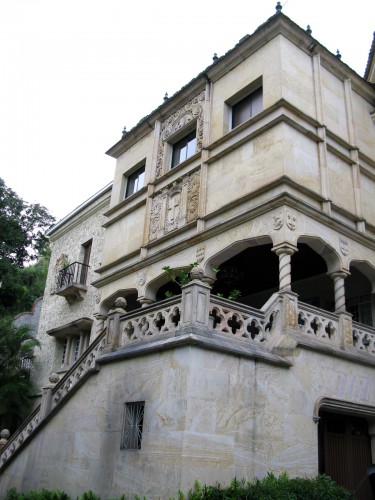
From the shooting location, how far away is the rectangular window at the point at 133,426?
8.83 metres

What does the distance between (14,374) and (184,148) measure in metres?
11.0

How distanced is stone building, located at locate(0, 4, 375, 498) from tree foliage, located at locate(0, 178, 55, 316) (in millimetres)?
12081

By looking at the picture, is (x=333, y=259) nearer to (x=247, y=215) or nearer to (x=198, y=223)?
(x=247, y=215)

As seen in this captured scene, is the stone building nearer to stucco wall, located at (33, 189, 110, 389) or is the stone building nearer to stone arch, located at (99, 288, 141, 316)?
stone arch, located at (99, 288, 141, 316)

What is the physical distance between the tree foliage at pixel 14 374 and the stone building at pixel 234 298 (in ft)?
16.9

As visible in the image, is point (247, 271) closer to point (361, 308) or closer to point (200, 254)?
point (200, 254)

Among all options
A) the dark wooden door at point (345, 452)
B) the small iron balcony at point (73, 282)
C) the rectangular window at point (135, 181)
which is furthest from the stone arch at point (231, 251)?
the small iron balcony at point (73, 282)

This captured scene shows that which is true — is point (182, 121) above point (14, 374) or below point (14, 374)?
above

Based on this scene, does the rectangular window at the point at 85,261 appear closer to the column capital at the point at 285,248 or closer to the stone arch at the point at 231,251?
the stone arch at the point at 231,251

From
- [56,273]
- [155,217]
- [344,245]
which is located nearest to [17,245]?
[56,273]

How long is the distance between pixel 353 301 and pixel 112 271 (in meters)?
7.26

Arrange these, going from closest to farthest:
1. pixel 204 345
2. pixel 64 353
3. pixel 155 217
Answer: pixel 204 345 < pixel 155 217 < pixel 64 353

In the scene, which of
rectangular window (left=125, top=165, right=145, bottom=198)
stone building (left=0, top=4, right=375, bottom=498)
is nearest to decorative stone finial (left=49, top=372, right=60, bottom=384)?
stone building (left=0, top=4, right=375, bottom=498)

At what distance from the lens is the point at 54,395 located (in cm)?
1205
